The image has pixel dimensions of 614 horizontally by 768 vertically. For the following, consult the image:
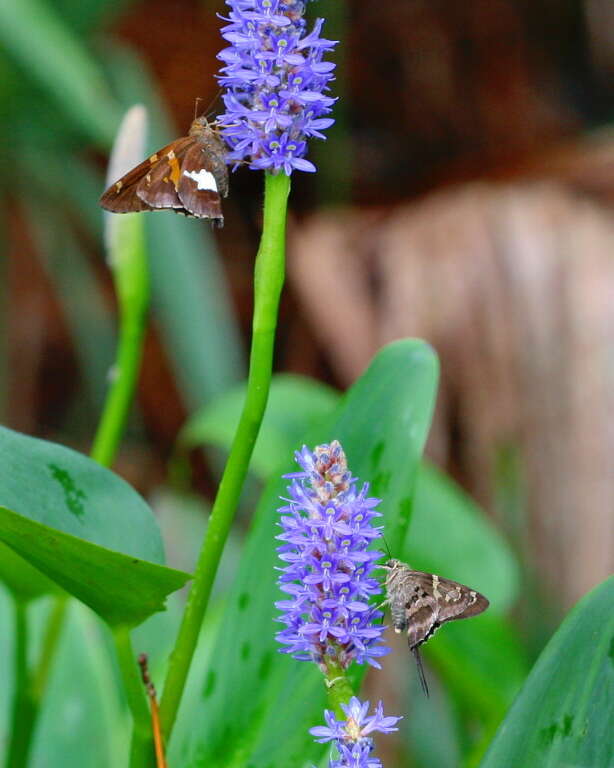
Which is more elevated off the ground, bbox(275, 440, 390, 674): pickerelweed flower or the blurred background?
the blurred background

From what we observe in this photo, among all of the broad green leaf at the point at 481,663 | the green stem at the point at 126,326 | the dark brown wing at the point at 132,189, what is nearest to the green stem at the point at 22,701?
the green stem at the point at 126,326

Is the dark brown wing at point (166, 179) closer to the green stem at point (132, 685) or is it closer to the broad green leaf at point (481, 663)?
the green stem at point (132, 685)

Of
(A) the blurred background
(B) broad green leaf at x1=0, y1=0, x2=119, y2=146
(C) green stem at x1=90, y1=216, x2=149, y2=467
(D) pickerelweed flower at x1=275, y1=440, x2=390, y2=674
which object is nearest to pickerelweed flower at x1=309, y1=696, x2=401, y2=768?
(D) pickerelweed flower at x1=275, y1=440, x2=390, y2=674

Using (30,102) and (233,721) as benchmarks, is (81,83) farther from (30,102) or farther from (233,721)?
(233,721)

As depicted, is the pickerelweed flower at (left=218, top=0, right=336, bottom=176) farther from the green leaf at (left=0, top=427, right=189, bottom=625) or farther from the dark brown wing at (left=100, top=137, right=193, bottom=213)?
the green leaf at (left=0, top=427, right=189, bottom=625)

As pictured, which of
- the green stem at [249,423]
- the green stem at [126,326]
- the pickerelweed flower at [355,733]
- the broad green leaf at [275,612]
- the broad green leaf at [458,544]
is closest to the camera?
the pickerelweed flower at [355,733]

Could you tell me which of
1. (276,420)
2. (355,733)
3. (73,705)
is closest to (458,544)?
(276,420)
